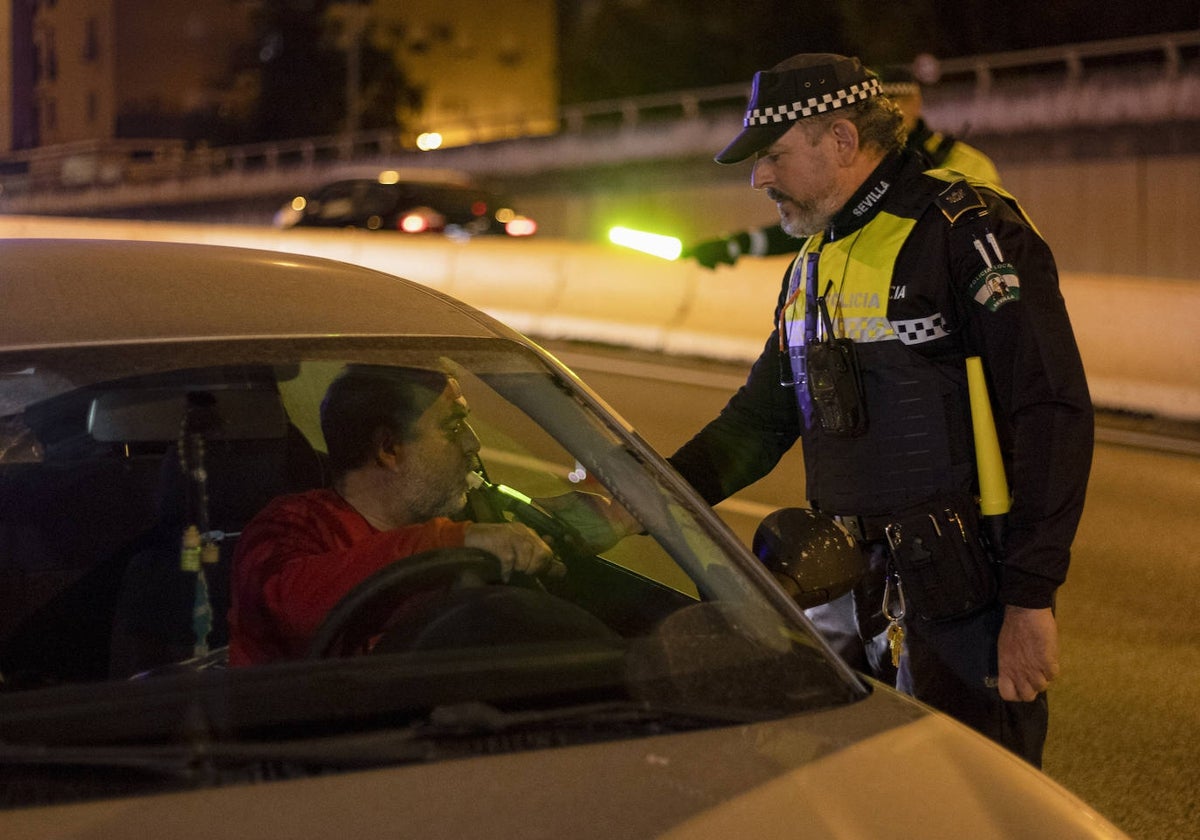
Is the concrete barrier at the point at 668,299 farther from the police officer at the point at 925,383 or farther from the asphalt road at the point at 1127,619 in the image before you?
the police officer at the point at 925,383

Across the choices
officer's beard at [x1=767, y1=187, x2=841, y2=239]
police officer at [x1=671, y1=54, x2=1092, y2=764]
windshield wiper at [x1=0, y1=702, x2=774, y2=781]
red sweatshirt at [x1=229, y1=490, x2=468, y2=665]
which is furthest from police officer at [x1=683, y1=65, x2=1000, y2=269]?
windshield wiper at [x1=0, y1=702, x2=774, y2=781]

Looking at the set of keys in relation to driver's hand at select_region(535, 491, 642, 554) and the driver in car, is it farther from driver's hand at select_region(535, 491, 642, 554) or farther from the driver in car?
the driver in car

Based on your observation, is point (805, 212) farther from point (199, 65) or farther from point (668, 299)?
point (199, 65)

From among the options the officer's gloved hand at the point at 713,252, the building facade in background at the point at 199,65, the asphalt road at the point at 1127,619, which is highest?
the building facade in background at the point at 199,65

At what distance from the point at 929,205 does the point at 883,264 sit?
0.49 ft

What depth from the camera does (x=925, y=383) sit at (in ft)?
11.3

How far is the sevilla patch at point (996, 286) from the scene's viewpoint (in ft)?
10.7

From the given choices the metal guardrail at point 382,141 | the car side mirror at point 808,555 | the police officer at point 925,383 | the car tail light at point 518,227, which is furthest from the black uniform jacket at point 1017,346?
the metal guardrail at point 382,141

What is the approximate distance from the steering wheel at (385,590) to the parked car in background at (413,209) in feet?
80.6

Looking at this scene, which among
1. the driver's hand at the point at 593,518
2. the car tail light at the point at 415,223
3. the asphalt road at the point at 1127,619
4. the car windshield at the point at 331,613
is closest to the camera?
the car windshield at the point at 331,613

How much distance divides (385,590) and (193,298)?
1.92 feet

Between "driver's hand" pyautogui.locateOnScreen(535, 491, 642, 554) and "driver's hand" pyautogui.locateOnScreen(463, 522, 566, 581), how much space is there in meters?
0.29

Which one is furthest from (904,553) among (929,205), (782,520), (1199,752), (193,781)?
(1199,752)

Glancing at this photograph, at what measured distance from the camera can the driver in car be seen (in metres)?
2.77
